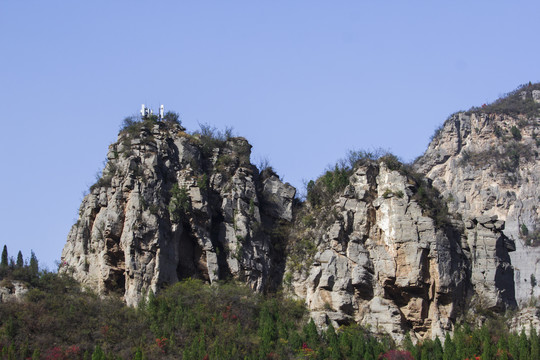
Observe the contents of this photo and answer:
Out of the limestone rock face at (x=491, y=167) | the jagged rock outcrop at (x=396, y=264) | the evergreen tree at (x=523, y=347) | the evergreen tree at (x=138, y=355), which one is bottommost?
the evergreen tree at (x=523, y=347)

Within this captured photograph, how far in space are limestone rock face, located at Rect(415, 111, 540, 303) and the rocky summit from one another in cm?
6179

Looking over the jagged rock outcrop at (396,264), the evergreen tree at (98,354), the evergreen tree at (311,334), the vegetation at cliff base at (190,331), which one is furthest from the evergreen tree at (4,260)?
the evergreen tree at (311,334)

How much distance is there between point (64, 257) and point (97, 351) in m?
11.4

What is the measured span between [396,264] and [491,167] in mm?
77287

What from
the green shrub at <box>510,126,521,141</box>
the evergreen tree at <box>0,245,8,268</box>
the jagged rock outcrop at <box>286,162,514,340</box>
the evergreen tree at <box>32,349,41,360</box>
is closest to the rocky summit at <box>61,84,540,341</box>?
the jagged rock outcrop at <box>286,162,514,340</box>

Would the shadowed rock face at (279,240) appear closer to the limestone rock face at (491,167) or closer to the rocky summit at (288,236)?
the rocky summit at (288,236)

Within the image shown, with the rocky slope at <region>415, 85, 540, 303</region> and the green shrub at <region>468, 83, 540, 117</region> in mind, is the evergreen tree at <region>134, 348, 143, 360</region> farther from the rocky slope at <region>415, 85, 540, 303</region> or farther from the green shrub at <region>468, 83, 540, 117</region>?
the green shrub at <region>468, 83, 540, 117</region>

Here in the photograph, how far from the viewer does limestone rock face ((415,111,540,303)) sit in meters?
128

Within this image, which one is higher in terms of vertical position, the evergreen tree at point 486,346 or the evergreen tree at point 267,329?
the evergreen tree at point 267,329

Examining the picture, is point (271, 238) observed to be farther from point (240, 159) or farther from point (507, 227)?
point (507, 227)

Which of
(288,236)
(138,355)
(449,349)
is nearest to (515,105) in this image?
(288,236)

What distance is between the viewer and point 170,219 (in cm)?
5919

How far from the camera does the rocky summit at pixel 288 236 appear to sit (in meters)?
58.1

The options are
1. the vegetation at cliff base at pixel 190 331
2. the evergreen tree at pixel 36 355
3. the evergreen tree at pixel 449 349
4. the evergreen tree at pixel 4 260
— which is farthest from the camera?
the evergreen tree at pixel 4 260
